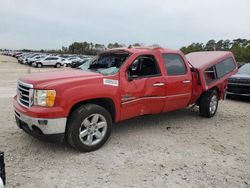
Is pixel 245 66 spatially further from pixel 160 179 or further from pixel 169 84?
pixel 160 179

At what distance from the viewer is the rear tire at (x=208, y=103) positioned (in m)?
7.56

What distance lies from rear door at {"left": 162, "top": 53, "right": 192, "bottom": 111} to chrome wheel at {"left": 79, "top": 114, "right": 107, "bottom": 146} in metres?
1.77

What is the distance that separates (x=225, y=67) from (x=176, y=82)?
2157 mm

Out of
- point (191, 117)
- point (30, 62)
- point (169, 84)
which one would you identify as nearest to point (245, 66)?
point (191, 117)

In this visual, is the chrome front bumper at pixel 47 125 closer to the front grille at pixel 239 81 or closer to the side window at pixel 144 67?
the side window at pixel 144 67

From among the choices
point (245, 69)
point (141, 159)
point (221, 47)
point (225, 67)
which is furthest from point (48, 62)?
point (141, 159)

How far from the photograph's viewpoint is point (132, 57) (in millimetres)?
5754

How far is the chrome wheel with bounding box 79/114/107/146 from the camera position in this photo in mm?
4914

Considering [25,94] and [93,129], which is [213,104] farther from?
[25,94]

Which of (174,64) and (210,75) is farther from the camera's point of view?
(210,75)

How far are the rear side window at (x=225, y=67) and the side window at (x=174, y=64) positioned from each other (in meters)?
1.32

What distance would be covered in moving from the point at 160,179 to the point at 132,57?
8.26 ft

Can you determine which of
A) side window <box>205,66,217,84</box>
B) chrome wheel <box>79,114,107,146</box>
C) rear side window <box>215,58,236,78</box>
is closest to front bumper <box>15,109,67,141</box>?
chrome wheel <box>79,114,107,146</box>

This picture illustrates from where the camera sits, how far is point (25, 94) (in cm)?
496
